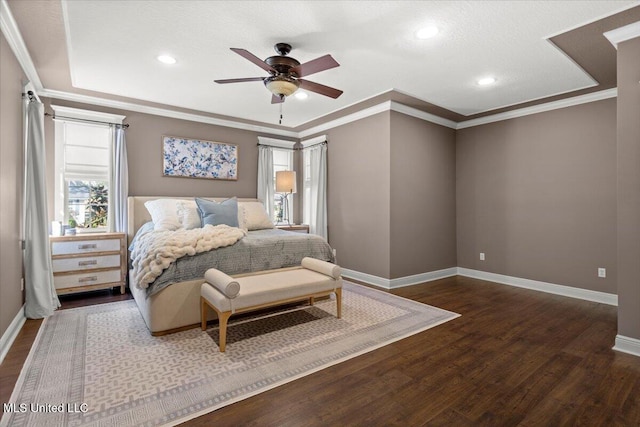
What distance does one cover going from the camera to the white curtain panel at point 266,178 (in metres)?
5.95

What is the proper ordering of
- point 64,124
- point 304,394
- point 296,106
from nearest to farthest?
1. point 304,394
2. point 64,124
3. point 296,106

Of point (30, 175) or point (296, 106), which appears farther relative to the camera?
point (296, 106)

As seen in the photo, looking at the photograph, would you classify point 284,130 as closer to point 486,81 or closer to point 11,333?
point 486,81

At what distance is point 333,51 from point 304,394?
2.93 metres

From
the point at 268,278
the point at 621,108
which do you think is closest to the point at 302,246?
the point at 268,278

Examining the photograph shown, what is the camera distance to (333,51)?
312 centimetres

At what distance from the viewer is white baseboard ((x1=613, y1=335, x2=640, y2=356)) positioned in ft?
8.50

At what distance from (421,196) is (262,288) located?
3.27m

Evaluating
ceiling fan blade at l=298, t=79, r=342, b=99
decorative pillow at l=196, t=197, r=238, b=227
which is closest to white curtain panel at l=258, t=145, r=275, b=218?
decorative pillow at l=196, t=197, r=238, b=227

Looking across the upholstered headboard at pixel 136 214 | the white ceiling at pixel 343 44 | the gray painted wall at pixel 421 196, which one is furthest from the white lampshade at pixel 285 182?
the upholstered headboard at pixel 136 214

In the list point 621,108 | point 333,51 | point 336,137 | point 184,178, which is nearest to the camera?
point 621,108

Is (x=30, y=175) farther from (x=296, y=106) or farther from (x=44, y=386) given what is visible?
(x=296, y=106)

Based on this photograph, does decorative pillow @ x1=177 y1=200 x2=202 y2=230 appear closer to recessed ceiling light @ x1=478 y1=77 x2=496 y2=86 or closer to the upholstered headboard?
the upholstered headboard

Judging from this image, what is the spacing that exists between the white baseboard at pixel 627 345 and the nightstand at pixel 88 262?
5.31 metres
